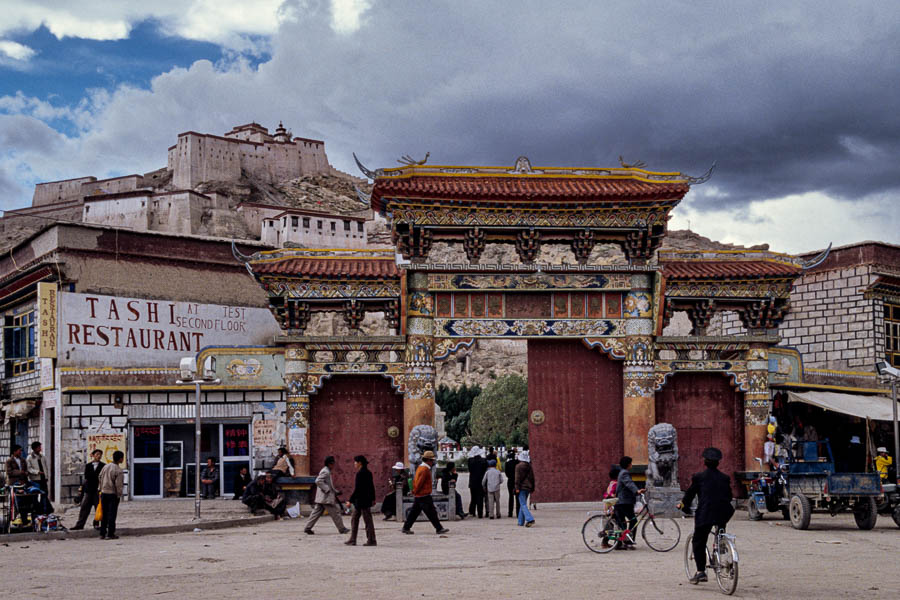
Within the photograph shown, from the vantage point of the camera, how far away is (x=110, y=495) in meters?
17.2

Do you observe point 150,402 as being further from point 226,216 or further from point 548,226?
point 226,216

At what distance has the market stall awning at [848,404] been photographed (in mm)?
24141

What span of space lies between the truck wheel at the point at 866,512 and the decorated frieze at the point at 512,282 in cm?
708

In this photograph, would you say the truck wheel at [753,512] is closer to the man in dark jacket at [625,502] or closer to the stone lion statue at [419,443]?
the man in dark jacket at [625,502]

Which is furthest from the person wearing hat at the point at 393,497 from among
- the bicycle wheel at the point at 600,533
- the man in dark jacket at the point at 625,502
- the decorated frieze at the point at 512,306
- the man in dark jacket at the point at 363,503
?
the man in dark jacket at the point at 625,502

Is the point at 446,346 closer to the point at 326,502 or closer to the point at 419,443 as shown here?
the point at 419,443

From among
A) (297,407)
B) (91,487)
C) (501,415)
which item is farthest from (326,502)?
(501,415)

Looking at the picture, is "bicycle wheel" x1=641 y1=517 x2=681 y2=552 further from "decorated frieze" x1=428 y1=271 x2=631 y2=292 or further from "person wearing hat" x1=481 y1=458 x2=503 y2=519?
"decorated frieze" x1=428 y1=271 x2=631 y2=292

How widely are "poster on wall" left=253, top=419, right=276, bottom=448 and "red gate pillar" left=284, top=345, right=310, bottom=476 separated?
0.65m

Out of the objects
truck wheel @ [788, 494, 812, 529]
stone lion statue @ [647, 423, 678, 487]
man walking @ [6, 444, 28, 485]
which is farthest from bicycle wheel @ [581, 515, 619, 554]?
man walking @ [6, 444, 28, 485]

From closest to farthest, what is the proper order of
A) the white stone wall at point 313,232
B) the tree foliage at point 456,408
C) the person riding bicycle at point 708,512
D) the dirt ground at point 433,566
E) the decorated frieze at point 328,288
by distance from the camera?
the dirt ground at point 433,566 → the person riding bicycle at point 708,512 → the decorated frieze at point 328,288 → the tree foliage at point 456,408 → the white stone wall at point 313,232

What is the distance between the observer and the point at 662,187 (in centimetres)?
2322

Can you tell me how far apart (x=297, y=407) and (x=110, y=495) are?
6.18 metres

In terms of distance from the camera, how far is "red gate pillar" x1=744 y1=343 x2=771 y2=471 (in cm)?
2348
